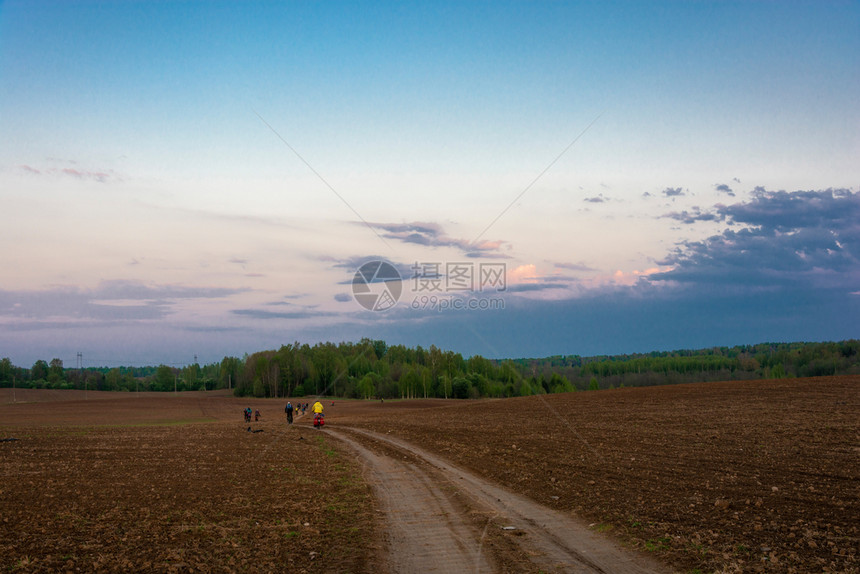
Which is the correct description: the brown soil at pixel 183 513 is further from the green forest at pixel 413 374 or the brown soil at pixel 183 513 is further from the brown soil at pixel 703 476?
the green forest at pixel 413 374

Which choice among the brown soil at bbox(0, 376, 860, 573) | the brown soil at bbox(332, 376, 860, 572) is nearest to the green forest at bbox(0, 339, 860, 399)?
the brown soil at bbox(332, 376, 860, 572)

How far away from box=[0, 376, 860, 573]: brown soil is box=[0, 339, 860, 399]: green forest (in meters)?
82.4

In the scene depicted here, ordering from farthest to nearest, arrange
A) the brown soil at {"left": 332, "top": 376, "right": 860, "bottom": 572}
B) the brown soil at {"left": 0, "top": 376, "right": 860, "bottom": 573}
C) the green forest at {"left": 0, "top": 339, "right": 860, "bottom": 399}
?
the green forest at {"left": 0, "top": 339, "right": 860, "bottom": 399}
the brown soil at {"left": 332, "top": 376, "right": 860, "bottom": 572}
the brown soil at {"left": 0, "top": 376, "right": 860, "bottom": 573}

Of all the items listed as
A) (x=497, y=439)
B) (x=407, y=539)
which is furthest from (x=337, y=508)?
(x=497, y=439)

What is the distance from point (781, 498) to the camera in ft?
40.4

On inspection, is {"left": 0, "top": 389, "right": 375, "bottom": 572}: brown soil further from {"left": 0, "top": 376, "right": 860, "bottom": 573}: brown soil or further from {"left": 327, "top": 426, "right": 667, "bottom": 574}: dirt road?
{"left": 327, "top": 426, "right": 667, "bottom": 574}: dirt road

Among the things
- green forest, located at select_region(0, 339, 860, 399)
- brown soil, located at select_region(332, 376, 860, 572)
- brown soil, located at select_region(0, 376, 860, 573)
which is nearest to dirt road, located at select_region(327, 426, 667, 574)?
brown soil, located at select_region(0, 376, 860, 573)

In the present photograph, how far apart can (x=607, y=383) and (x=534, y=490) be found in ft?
472

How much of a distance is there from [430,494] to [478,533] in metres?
3.88

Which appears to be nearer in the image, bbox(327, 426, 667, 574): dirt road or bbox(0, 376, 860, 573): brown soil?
bbox(327, 426, 667, 574): dirt road

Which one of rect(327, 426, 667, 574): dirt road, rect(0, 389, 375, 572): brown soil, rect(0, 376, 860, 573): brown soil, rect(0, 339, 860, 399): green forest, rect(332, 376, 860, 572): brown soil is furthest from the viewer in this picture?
rect(0, 339, 860, 399): green forest

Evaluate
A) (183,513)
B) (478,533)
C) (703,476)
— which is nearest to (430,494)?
(478,533)

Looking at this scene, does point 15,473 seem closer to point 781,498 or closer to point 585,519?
point 585,519

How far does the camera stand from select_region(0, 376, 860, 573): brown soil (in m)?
9.06
